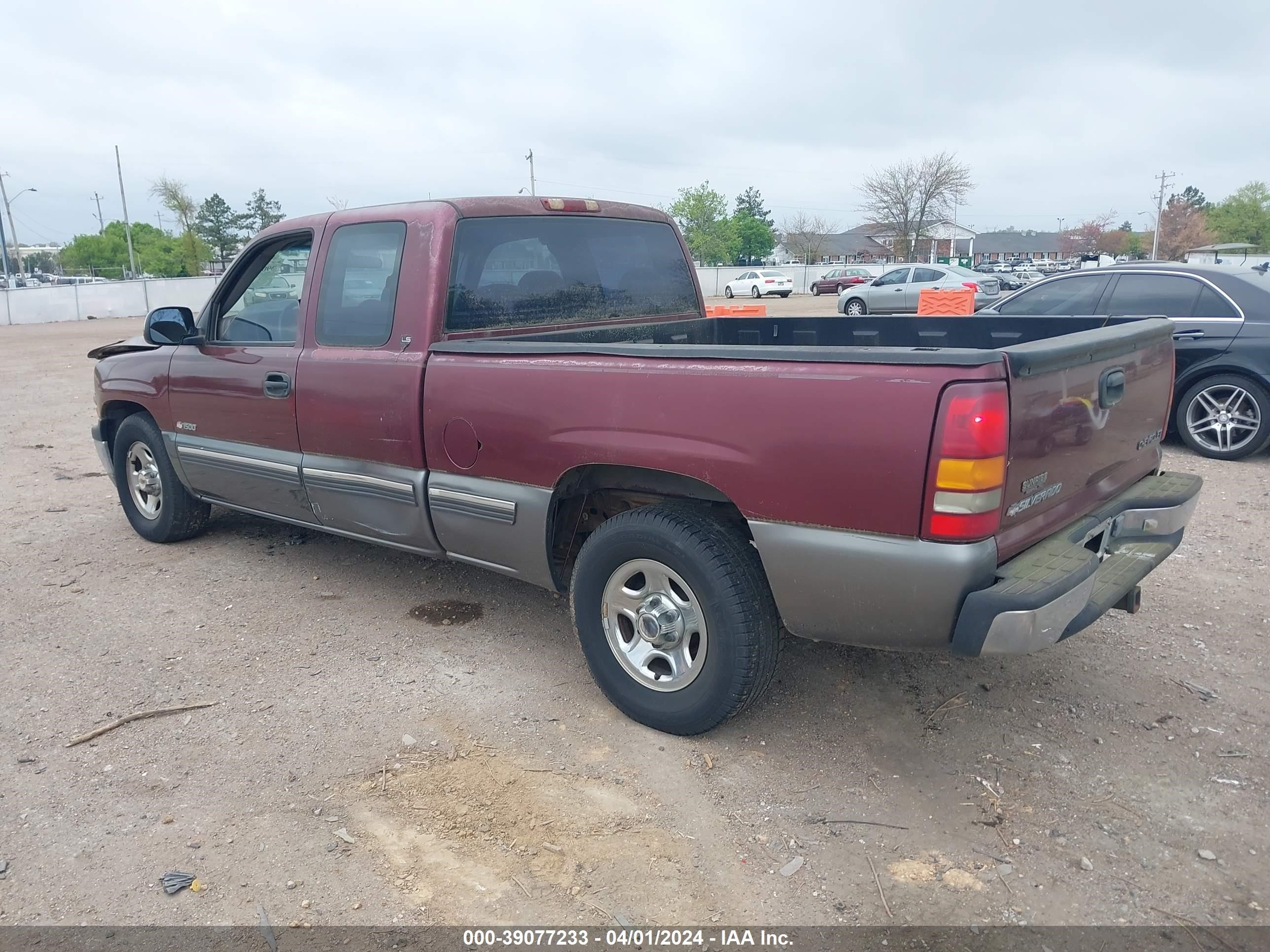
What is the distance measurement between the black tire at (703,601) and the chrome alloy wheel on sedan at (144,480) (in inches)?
139

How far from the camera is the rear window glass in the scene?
410 centimetres

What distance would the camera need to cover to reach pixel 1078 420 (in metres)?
3.00

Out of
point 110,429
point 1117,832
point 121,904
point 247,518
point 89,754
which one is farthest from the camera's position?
point 247,518

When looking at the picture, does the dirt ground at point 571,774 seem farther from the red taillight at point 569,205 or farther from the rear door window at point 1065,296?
the rear door window at point 1065,296

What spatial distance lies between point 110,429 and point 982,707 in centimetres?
542

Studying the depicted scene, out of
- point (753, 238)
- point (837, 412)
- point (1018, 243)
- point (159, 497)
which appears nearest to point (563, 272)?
point (837, 412)

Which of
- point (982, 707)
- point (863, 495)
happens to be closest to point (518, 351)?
point (863, 495)

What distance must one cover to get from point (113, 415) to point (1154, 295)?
325 inches

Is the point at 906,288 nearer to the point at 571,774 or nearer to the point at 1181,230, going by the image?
the point at 571,774

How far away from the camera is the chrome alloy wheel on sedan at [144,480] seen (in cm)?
570

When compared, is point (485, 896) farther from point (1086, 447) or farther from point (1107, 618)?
point (1107, 618)

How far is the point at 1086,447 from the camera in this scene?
10.2 ft

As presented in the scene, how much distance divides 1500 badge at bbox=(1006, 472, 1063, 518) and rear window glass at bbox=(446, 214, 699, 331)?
237 centimetres

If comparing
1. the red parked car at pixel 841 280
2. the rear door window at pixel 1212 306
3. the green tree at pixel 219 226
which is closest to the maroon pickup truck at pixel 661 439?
the rear door window at pixel 1212 306
